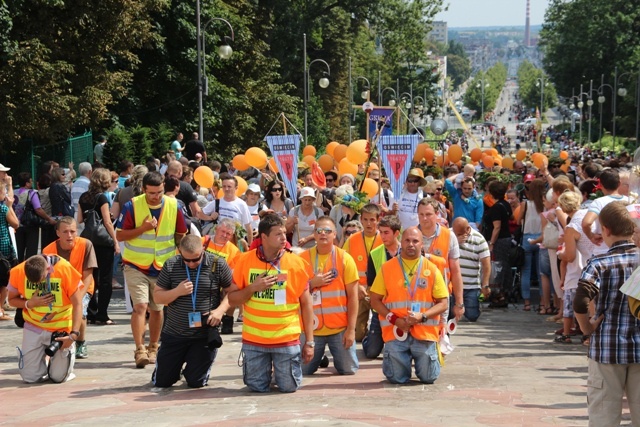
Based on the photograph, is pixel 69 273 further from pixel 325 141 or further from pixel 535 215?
pixel 325 141

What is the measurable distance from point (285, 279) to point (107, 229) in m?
4.61

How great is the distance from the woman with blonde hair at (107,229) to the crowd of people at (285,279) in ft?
0.06

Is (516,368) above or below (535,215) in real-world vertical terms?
below

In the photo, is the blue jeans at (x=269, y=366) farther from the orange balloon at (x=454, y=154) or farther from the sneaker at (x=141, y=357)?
the orange balloon at (x=454, y=154)

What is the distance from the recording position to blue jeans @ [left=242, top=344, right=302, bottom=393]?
10234 mm

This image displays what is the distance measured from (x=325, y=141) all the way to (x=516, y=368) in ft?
179

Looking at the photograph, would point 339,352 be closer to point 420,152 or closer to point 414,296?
point 414,296

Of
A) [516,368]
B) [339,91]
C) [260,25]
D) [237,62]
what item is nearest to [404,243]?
[516,368]

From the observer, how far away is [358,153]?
19.8m

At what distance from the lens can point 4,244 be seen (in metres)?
15.1

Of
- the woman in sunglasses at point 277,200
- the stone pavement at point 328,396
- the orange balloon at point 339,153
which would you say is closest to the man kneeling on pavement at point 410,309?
the stone pavement at point 328,396

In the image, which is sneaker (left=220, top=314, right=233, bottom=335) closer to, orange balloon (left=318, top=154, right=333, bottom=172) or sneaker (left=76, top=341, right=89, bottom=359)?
sneaker (left=76, top=341, right=89, bottom=359)

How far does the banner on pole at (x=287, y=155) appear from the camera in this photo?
18.1m

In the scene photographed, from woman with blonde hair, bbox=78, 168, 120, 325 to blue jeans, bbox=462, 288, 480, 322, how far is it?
14.0 ft
